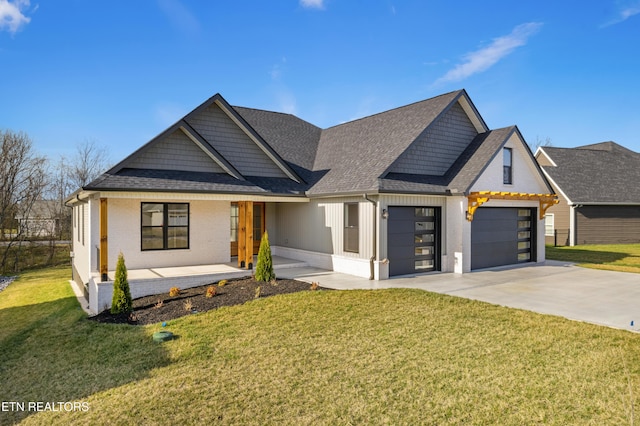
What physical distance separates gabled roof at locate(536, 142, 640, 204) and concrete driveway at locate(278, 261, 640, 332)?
548 inches

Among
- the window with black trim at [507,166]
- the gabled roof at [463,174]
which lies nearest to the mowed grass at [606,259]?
the window with black trim at [507,166]

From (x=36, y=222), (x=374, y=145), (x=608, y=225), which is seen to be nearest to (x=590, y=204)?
(x=608, y=225)

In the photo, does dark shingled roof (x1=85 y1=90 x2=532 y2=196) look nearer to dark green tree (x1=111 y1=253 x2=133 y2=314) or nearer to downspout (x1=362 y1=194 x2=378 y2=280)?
downspout (x1=362 y1=194 x2=378 y2=280)

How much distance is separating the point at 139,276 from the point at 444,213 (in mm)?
10638

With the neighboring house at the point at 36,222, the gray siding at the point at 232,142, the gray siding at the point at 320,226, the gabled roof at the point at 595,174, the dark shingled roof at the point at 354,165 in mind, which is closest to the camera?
the dark shingled roof at the point at 354,165

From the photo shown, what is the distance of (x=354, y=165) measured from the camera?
15.2m

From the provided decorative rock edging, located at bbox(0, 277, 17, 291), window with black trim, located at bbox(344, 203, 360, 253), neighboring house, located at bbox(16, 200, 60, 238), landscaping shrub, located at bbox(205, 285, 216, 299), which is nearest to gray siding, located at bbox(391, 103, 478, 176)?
window with black trim, located at bbox(344, 203, 360, 253)

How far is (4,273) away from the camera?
75.3ft

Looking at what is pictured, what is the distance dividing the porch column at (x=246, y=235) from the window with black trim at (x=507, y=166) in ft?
33.2

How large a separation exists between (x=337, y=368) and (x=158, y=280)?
7.42m

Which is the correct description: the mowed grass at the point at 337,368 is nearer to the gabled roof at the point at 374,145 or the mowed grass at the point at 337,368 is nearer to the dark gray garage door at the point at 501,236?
the gabled roof at the point at 374,145

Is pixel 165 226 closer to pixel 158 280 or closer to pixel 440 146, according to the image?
pixel 158 280

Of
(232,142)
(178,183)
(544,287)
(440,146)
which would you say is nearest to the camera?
(544,287)

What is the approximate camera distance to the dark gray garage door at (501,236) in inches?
584
